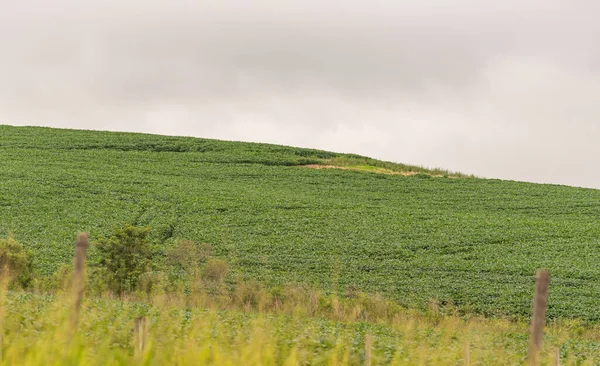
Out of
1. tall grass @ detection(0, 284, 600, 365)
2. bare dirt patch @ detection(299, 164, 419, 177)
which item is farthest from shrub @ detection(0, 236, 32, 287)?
bare dirt patch @ detection(299, 164, 419, 177)

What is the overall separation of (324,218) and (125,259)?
19.9 metres

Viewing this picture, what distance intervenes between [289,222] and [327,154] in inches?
1277

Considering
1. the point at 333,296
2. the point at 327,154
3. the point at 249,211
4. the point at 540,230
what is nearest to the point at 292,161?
the point at 327,154

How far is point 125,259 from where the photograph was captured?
33062mm

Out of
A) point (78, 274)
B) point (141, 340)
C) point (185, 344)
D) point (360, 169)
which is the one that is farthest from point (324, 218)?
point (78, 274)

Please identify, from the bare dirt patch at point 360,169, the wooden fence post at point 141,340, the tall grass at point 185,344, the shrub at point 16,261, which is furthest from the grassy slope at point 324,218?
the wooden fence post at point 141,340

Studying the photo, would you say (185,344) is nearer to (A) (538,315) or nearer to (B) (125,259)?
(A) (538,315)

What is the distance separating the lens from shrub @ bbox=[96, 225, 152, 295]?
32344mm

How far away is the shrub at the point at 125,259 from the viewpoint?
3234 cm

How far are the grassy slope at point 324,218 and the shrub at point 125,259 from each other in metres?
6.00

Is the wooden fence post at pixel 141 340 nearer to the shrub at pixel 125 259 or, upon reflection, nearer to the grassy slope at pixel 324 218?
the shrub at pixel 125 259

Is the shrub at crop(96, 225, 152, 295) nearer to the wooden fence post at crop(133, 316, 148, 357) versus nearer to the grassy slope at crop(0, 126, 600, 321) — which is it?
the grassy slope at crop(0, 126, 600, 321)

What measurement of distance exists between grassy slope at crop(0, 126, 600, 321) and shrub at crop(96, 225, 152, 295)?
6.00m

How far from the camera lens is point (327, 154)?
81188 millimetres
